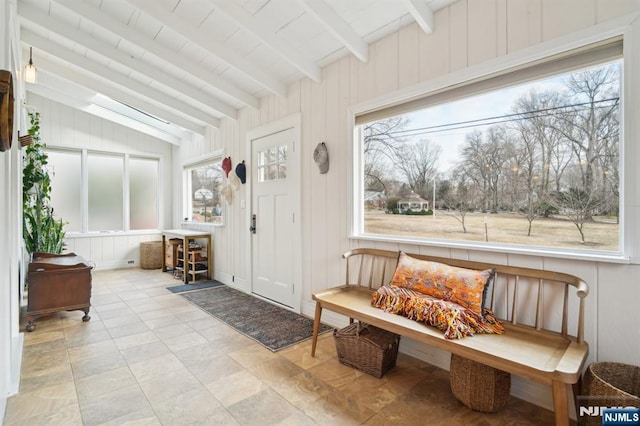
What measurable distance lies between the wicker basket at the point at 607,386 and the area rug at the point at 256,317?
1.98m

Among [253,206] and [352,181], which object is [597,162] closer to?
[352,181]

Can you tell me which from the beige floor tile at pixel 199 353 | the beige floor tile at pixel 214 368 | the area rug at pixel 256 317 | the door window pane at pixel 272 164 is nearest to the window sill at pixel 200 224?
the area rug at pixel 256 317

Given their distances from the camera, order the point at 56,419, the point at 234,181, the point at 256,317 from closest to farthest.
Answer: the point at 56,419
the point at 256,317
the point at 234,181

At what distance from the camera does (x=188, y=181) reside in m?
6.38

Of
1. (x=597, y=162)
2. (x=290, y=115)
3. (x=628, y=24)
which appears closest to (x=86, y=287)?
(x=290, y=115)

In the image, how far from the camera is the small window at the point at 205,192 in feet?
17.9

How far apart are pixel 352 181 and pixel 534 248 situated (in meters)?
1.52

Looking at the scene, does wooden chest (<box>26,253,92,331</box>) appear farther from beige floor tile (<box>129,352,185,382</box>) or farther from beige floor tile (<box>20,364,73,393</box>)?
beige floor tile (<box>129,352,185,382</box>)

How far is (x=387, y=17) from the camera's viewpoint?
2.46 meters

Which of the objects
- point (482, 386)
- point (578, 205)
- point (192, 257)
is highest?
point (578, 205)

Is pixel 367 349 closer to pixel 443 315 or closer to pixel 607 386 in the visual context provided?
pixel 443 315

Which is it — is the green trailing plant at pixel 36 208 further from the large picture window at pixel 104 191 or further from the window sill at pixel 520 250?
the window sill at pixel 520 250

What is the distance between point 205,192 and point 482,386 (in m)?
5.21

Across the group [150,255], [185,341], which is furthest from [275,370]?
[150,255]
